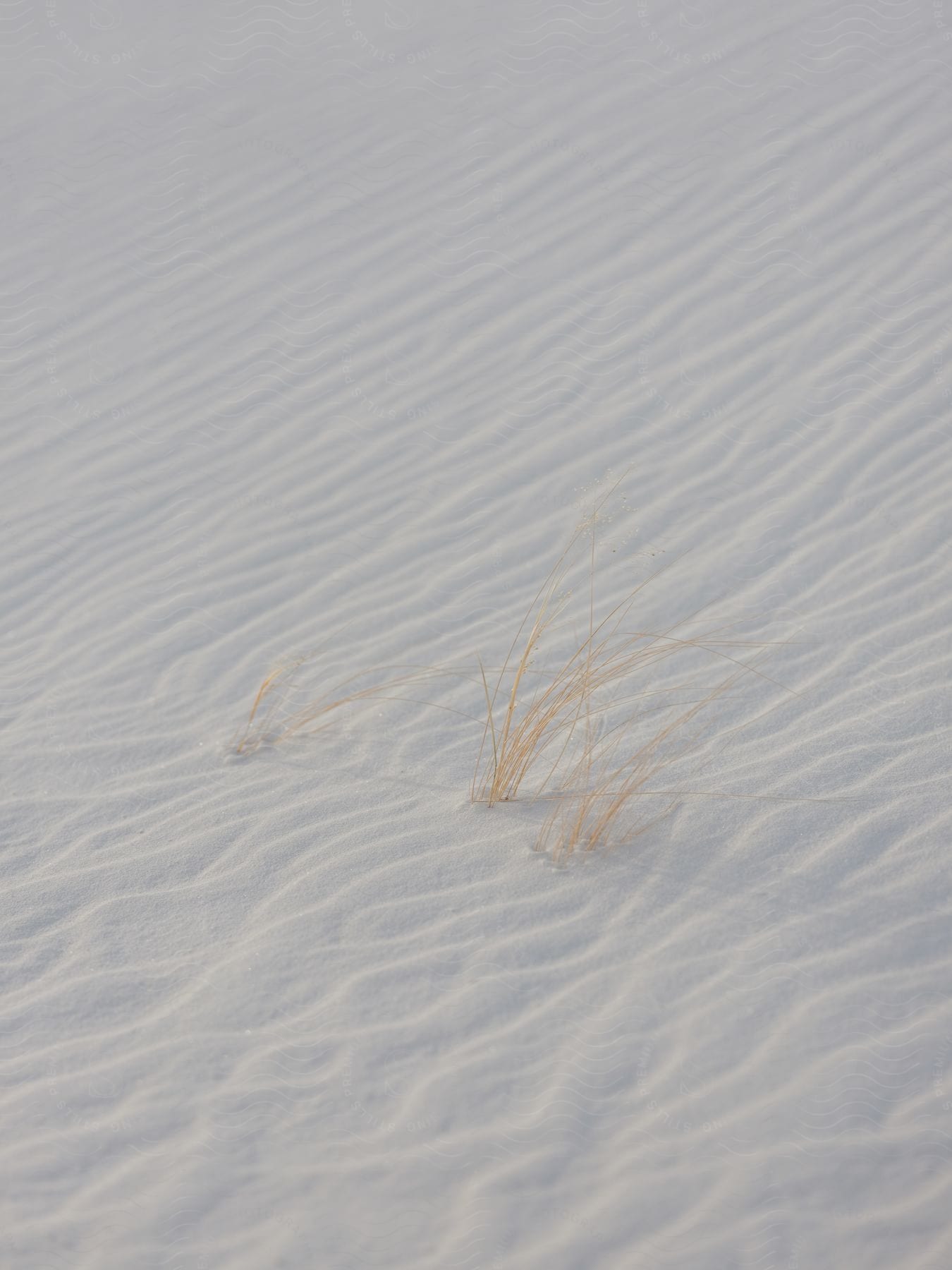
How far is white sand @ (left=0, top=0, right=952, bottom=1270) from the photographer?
2.24 metres

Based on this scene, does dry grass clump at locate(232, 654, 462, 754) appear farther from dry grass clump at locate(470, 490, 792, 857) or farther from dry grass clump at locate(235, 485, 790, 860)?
dry grass clump at locate(470, 490, 792, 857)

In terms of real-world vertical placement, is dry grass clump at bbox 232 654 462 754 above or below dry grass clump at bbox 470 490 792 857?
above

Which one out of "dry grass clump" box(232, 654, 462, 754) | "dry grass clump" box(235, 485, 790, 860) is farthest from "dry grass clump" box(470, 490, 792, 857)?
"dry grass clump" box(232, 654, 462, 754)

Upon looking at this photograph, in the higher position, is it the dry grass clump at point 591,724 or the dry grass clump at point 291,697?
the dry grass clump at point 291,697

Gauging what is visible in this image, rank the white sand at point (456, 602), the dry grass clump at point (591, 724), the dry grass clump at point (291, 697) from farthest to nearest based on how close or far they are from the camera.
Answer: the dry grass clump at point (291, 697)
the dry grass clump at point (591, 724)
the white sand at point (456, 602)

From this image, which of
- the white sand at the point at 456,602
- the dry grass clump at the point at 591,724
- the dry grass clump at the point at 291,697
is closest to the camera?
the white sand at the point at 456,602

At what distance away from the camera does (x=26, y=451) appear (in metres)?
4.64

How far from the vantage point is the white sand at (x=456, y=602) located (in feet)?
7.34

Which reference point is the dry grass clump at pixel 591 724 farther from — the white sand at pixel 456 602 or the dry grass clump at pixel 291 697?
the dry grass clump at pixel 291 697

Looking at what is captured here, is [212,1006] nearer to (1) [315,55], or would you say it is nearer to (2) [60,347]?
(2) [60,347]

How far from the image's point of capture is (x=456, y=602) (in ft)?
12.6

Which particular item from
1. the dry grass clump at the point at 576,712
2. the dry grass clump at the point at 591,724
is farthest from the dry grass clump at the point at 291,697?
the dry grass clump at the point at 591,724

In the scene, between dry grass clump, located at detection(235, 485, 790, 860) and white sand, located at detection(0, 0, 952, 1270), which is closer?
white sand, located at detection(0, 0, 952, 1270)

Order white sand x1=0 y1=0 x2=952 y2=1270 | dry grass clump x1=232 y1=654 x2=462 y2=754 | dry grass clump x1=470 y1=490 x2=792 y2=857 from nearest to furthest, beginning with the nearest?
white sand x1=0 y1=0 x2=952 y2=1270 < dry grass clump x1=470 y1=490 x2=792 y2=857 < dry grass clump x1=232 y1=654 x2=462 y2=754
